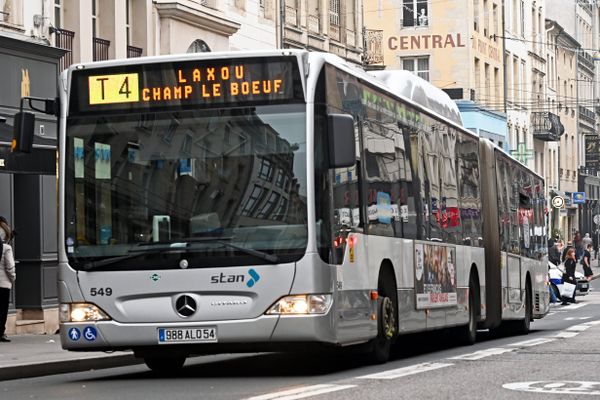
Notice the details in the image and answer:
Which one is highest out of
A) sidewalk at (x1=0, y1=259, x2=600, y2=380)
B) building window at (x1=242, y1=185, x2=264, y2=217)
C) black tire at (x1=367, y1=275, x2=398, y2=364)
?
building window at (x1=242, y1=185, x2=264, y2=217)

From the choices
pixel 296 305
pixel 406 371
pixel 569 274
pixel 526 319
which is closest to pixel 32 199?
pixel 526 319

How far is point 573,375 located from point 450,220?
6896 millimetres

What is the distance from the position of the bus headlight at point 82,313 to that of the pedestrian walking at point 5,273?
7845 millimetres

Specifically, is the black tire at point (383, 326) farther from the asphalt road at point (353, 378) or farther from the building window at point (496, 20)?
the building window at point (496, 20)

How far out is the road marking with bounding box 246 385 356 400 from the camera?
11.8 meters

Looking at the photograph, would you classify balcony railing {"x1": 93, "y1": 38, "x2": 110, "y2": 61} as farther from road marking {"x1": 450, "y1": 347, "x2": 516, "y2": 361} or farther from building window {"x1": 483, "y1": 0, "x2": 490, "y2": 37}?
building window {"x1": 483, "y1": 0, "x2": 490, "y2": 37}

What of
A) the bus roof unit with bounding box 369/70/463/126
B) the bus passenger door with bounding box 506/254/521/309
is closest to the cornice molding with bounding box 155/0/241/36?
the bus passenger door with bounding box 506/254/521/309

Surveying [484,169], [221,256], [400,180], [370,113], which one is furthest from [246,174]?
[484,169]

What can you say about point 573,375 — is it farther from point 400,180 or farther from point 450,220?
point 450,220

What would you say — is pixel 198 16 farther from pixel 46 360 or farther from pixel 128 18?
pixel 46 360

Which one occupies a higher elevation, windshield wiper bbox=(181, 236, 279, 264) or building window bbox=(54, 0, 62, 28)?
building window bbox=(54, 0, 62, 28)

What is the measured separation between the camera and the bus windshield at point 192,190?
14508 mm

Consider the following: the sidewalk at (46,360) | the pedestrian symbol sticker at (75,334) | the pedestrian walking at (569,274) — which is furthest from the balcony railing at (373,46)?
the pedestrian symbol sticker at (75,334)

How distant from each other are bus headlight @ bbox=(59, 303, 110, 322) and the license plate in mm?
588
